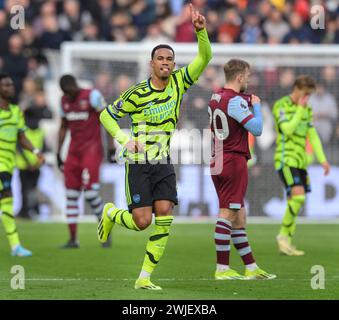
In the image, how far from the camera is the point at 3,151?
46.0 ft

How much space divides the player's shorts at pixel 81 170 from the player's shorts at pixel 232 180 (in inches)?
177

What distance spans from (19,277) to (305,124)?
4.97 meters

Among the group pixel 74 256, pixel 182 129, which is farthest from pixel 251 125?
pixel 182 129

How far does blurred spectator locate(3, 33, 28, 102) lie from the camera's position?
70.6 feet

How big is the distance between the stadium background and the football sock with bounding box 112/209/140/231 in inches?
348

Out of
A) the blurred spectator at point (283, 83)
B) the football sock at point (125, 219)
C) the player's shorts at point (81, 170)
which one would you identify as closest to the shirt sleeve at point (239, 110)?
the football sock at point (125, 219)

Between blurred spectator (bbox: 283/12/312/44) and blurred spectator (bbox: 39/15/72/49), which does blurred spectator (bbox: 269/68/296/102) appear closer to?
blurred spectator (bbox: 283/12/312/44)

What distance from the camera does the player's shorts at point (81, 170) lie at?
15578 millimetres

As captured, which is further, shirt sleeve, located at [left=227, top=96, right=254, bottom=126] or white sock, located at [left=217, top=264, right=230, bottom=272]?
white sock, located at [left=217, top=264, right=230, bottom=272]
